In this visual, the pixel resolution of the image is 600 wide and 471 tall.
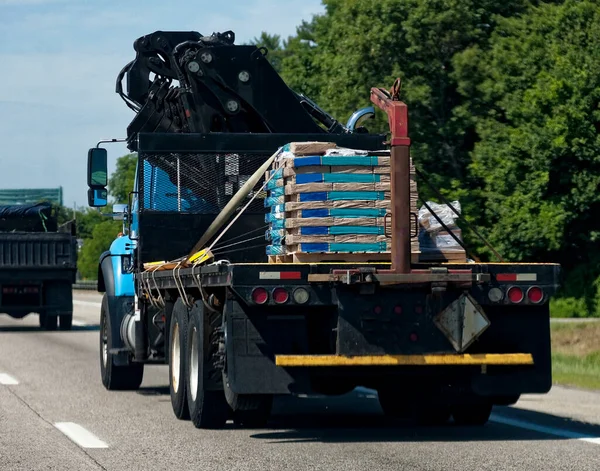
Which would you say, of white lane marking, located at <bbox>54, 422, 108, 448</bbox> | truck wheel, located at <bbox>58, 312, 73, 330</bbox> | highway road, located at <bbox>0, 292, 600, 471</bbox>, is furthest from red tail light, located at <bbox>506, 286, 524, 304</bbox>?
truck wheel, located at <bbox>58, 312, 73, 330</bbox>

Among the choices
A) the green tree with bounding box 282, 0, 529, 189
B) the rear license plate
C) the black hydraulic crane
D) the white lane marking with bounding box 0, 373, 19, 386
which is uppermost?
the green tree with bounding box 282, 0, 529, 189

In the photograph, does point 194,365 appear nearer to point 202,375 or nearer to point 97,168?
point 202,375

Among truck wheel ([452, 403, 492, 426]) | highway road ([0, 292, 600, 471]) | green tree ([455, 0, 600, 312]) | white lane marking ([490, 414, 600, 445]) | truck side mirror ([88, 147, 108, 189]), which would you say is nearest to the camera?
highway road ([0, 292, 600, 471])

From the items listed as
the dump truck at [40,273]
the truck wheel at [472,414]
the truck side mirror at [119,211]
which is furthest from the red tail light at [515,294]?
the dump truck at [40,273]

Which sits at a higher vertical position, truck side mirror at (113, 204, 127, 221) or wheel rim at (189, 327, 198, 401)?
truck side mirror at (113, 204, 127, 221)

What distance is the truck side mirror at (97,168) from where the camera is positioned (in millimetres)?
15094

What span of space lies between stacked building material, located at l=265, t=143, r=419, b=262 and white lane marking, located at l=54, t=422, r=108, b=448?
7.10ft

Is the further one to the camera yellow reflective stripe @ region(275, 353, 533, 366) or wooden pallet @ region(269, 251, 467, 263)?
wooden pallet @ region(269, 251, 467, 263)

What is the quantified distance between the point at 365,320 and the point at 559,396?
5.28m

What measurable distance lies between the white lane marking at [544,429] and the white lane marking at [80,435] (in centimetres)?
372

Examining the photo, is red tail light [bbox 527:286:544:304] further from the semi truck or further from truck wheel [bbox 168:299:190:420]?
truck wheel [bbox 168:299:190:420]

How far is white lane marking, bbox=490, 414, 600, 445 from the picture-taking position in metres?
11.4

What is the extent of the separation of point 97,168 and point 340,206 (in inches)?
191

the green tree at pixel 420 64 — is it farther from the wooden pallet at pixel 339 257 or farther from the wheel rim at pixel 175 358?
the wooden pallet at pixel 339 257
